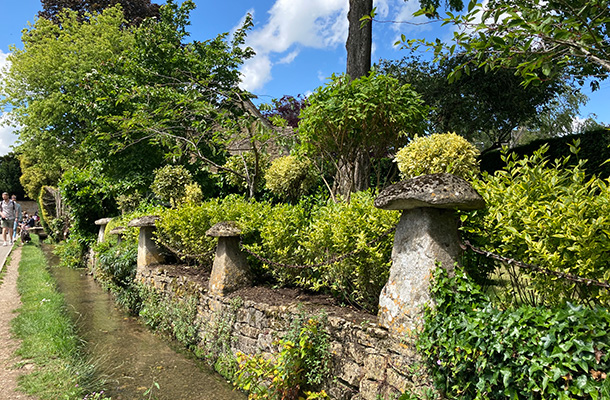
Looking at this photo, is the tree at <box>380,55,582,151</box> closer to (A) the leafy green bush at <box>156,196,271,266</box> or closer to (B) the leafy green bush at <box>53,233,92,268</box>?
(A) the leafy green bush at <box>156,196,271,266</box>

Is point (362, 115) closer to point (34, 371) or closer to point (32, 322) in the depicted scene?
point (34, 371)

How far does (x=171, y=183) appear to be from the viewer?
947 cm

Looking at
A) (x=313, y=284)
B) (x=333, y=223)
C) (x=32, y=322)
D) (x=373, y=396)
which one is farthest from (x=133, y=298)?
(x=373, y=396)

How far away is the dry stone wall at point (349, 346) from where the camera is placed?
2.71 metres

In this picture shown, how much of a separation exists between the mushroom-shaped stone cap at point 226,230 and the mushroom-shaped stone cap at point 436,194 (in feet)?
8.08

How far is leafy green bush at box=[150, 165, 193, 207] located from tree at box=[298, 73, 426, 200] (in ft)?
16.4

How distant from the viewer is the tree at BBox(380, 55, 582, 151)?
11383 mm

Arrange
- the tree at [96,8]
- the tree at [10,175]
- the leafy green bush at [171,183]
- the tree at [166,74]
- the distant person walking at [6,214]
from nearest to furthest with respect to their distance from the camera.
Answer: the leafy green bush at [171,183] → the tree at [166,74] → the distant person walking at [6,214] → the tree at [96,8] → the tree at [10,175]

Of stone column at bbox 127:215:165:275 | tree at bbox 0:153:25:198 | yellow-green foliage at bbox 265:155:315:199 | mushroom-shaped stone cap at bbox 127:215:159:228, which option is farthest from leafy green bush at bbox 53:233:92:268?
tree at bbox 0:153:25:198

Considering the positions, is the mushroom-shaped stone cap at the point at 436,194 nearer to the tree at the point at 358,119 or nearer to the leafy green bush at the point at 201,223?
the tree at the point at 358,119

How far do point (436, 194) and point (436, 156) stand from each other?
3097 mm

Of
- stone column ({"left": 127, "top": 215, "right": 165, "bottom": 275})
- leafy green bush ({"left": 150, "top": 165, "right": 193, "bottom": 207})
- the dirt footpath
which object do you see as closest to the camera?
the dirt footpath

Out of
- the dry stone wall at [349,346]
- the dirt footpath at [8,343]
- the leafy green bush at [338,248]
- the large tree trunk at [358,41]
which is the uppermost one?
the large tree trunk at [358,41]

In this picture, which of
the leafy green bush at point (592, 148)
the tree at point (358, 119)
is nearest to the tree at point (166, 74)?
the tree at point (358, 119)
